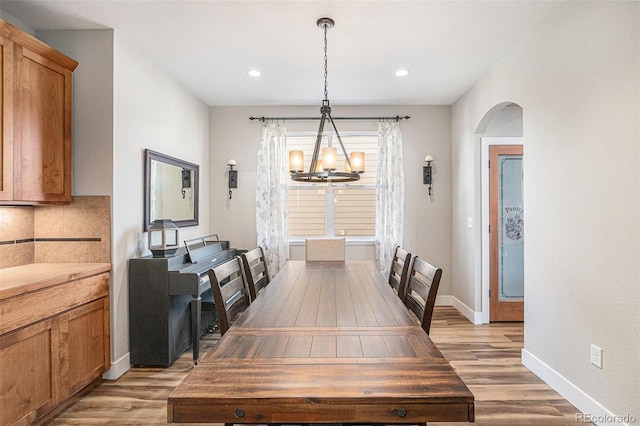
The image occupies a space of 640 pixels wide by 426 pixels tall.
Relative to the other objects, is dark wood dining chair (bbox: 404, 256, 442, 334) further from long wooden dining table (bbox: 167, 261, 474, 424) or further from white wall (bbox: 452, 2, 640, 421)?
white wall (bbox: 452, 2, 640, 421)

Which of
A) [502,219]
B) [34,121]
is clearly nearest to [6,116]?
[34,121]

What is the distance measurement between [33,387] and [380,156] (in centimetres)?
402

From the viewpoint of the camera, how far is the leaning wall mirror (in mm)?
3289

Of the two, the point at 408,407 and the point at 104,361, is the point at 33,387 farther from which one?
the point at 408,407

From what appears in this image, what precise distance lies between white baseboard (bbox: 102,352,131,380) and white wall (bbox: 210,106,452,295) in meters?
2.19

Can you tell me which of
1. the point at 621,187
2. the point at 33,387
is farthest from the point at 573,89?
the point at 33,387

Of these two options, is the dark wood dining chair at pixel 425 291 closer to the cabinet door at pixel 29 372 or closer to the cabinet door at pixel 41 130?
the cabinet door at pixel 29 372

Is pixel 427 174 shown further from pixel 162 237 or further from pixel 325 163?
pixel 162 237

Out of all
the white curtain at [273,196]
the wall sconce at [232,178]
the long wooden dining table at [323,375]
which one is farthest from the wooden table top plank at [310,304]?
the wall sconce at [232,178]

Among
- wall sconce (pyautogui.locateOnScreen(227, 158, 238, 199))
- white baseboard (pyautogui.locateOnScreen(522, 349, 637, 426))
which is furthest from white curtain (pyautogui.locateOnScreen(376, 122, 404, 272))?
white baseboard (pyautogui.locateOnScreen(522, 349, 637, 426))

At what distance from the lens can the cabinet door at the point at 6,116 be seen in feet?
7.15

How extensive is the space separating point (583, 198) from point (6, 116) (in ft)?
11.5

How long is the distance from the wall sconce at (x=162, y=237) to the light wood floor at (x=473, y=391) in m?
0.93

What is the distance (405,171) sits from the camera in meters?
4.96
